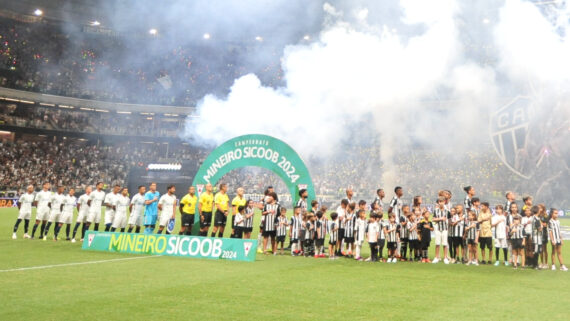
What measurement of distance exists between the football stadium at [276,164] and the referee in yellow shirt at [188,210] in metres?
0.07

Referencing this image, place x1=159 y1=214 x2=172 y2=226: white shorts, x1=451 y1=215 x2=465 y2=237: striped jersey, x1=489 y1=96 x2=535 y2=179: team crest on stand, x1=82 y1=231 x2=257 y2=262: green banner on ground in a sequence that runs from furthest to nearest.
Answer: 1. x1=489 y1=96 x2=535 y2=179: team crest on stand
2. x1=159 y1=214 x2=172 y2=226: white shorts
3. x1=451 y1=215 x2=465 y2=237: striped jersey
4. x1=82 y1=231 x2=257 y2=262: green banner on ground

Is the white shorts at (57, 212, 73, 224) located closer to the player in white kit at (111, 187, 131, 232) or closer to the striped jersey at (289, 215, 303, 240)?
the player in white kit at (111, 187, 131, 232)

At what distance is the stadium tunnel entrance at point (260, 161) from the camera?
15359 mm

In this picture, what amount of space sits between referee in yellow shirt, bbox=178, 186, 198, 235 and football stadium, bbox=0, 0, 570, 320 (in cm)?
7

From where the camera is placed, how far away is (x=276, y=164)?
615 inches

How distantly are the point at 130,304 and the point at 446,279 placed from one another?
20.4 ft

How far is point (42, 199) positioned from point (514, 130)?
23.3m

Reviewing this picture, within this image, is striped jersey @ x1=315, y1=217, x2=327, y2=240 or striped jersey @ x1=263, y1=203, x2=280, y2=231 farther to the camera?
striped jersey @ x1=263, y1=203, x2=280, y2=231

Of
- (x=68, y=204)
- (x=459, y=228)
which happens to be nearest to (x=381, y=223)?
(x=459, y=228)

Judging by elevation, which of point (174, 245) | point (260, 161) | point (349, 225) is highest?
point (260, 161)

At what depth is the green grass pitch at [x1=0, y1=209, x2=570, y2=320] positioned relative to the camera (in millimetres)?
6184

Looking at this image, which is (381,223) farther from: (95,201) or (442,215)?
(95,201)

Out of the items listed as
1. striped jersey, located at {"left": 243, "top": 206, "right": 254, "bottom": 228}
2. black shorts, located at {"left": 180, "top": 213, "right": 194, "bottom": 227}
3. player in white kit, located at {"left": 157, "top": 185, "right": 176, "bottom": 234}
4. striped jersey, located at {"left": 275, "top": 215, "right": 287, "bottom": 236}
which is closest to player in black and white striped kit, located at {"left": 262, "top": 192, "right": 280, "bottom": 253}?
striped jersey, located at {"left": 275, "top": 215, "right": 287, "bottom": 236}

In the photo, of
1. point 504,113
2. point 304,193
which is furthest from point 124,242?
point 504,113
